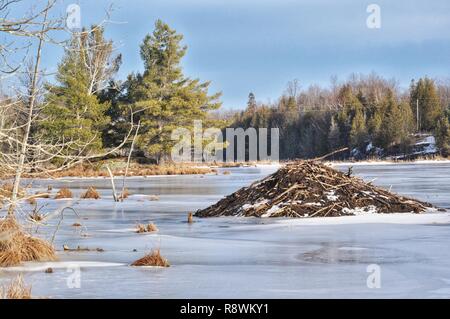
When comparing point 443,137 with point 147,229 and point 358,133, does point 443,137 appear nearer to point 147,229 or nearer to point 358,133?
point 358,133

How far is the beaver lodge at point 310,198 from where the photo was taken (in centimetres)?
1434

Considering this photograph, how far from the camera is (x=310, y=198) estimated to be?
1459 centimetres

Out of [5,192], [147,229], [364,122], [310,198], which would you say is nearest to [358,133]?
[364,122]

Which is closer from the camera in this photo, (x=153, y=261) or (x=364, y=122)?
(x=153, y=261)

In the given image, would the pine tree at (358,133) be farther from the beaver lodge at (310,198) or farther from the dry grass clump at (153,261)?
the dry grass clump at (153,261)

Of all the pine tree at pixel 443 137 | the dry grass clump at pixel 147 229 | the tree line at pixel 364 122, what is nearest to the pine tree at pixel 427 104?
the tree line at pixel 364 122

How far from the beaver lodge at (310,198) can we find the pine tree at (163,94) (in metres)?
33.3

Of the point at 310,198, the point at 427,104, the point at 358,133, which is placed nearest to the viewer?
the point at 310,198

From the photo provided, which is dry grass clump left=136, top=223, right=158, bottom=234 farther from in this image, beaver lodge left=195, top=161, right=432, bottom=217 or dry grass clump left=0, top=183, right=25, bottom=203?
beaver lodge left=195, top=161, right=432, bottom=217

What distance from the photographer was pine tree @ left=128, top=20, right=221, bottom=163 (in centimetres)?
4875

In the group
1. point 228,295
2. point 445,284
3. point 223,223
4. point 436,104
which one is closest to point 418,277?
point 445,284

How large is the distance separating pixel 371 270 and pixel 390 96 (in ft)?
Result: 281

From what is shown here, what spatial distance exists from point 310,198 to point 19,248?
24.2 feet

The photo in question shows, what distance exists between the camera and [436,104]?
89.2 m
